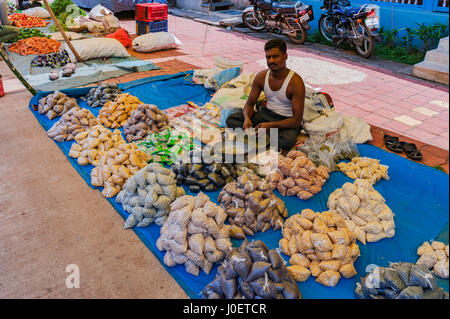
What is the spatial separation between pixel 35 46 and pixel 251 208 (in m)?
6.38

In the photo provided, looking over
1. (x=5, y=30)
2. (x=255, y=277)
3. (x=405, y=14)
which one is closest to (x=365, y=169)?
(x=255, y=277)

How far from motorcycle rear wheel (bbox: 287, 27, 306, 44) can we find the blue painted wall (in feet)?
3.61

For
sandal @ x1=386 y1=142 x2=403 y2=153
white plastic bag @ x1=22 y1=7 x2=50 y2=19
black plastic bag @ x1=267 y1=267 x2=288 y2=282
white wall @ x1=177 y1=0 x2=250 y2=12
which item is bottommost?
black plastic bag @ x1=267 y1=267 x2=288 y2=282

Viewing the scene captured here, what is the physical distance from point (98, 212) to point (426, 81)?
5232 millimetres

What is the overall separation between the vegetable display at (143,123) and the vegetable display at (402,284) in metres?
2.61

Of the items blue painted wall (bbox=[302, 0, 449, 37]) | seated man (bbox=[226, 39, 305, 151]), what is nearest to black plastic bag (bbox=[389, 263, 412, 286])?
seated man (bbox=[226, 39, 305, 151])

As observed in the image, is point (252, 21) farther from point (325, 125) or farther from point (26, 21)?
point (325, 125)

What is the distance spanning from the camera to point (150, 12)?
7.68m

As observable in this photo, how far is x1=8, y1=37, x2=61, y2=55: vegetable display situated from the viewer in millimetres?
6883

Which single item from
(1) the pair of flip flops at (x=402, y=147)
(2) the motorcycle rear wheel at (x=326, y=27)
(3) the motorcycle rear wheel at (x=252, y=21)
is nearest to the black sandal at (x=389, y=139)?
(1) the pair of flip flops at (x=402, y=147)

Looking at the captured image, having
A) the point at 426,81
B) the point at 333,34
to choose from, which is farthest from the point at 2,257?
the point at 333,34

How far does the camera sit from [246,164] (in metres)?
3.17

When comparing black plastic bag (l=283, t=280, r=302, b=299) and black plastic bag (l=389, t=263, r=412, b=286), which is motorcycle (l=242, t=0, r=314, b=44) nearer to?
black plastic bag (l=389, t=263, r=412, b=286)

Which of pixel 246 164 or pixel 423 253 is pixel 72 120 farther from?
pixel 423 253
